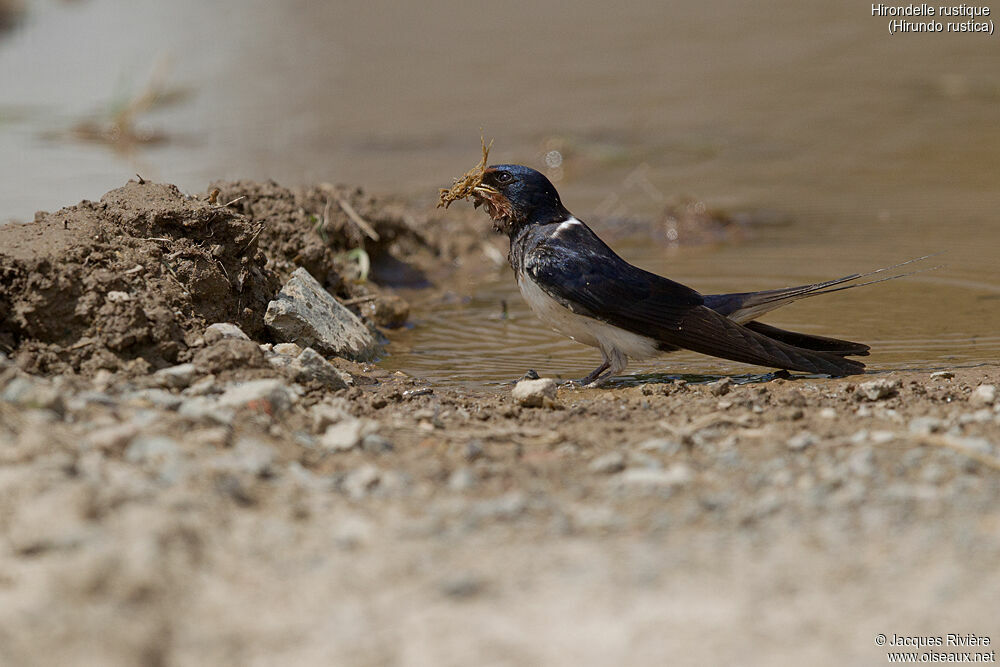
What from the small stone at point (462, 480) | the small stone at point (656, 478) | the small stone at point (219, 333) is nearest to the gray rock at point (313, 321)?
the small stone at point (219, 333)

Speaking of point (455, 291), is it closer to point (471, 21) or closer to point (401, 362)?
point (401, 362)

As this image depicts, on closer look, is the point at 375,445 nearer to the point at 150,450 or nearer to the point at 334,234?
the point at 150,450

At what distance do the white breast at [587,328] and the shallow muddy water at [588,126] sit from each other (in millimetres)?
385

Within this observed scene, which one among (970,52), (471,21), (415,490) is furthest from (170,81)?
(415,490)

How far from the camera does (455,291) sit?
7480 mm

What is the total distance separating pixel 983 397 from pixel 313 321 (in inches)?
117

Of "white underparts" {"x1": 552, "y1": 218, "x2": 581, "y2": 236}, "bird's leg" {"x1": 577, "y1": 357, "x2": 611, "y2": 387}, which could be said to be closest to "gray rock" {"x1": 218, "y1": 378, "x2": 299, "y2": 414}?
"bird's leg" {"x1": 577, "y1": 357, "x2": 611, "y2": 387}

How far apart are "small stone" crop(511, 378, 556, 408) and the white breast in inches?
36.7

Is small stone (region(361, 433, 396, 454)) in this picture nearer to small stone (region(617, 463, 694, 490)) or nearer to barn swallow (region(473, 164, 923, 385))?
small stone (region(617, 463, 694, 490))

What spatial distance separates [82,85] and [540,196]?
12.6 meters

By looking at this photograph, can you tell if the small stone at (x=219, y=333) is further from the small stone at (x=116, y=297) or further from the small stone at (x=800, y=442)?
the small stone at (x=800, y=442)

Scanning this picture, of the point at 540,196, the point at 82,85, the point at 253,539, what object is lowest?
the point at 253,539

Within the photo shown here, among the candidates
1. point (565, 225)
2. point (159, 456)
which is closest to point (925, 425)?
point (565, 225)

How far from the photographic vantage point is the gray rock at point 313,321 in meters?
5.06
